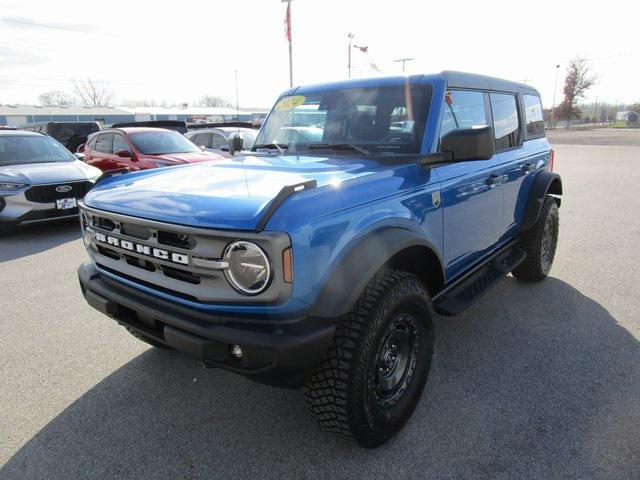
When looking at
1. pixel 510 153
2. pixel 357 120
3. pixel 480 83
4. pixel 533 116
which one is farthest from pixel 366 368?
pixel 533 116

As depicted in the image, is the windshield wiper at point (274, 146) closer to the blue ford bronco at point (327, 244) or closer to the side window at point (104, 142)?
the blue ford bronco at point (327, 244)

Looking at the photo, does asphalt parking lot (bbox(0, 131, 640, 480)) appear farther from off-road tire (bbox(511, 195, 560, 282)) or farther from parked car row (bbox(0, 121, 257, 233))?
parked car row (bbox(0, 121, 257, 233))

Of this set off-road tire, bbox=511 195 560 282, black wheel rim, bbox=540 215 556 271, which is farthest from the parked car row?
black wheel rim, bbox=540 215 556 271

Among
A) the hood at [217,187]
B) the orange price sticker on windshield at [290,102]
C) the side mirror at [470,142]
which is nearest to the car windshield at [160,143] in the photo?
the orange price sticker on windshield at [290,102]

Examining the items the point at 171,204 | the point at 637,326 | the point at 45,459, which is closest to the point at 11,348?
the point at 45,459

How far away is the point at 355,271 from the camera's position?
82.7 inches

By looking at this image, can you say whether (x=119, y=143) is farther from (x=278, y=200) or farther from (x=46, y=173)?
(x=278, y=200)

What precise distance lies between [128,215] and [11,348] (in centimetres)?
205

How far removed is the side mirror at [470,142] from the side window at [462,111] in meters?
0.30

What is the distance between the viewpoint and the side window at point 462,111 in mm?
3057

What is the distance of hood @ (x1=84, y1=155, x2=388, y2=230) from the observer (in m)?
2.03

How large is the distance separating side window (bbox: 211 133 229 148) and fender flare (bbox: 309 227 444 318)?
10465mm

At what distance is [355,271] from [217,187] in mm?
860

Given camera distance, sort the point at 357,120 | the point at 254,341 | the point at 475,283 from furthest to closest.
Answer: the point at 475,283
the point at 357,120
the point at 254,341
